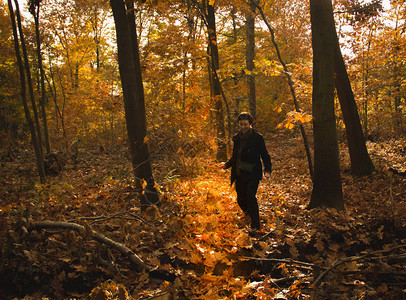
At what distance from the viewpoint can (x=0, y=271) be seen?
286 centimetres

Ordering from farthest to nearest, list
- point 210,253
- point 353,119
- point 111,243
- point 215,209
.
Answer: point 353,119 < point 215,209 < point 210,253 < point 111,243

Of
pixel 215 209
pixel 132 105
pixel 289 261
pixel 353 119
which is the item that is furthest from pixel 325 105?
pixel 132 105

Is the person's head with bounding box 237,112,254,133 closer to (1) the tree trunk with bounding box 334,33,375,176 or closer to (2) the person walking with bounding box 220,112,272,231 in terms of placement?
(2) the person walking with bounding box 220,112,272,231

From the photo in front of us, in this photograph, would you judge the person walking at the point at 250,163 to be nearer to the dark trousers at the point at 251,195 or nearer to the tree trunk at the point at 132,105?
the dark trousers at the point at 251,195

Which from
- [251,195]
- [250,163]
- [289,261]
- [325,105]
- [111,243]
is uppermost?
[325,105]

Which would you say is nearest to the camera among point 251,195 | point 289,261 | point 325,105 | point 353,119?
point 289,261

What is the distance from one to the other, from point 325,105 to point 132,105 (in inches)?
147

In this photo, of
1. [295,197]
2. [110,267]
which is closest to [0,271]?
[110,267]

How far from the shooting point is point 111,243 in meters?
3.34

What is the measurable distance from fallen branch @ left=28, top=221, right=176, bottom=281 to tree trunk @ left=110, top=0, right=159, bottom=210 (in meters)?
1.37

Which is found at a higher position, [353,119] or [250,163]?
[353,119]

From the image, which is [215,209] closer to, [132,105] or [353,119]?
[132,105]

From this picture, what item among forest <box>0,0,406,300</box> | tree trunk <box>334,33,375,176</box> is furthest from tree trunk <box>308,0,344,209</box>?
tree trunk <box>334,33,375,176</box>

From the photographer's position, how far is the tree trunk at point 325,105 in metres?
5.20
